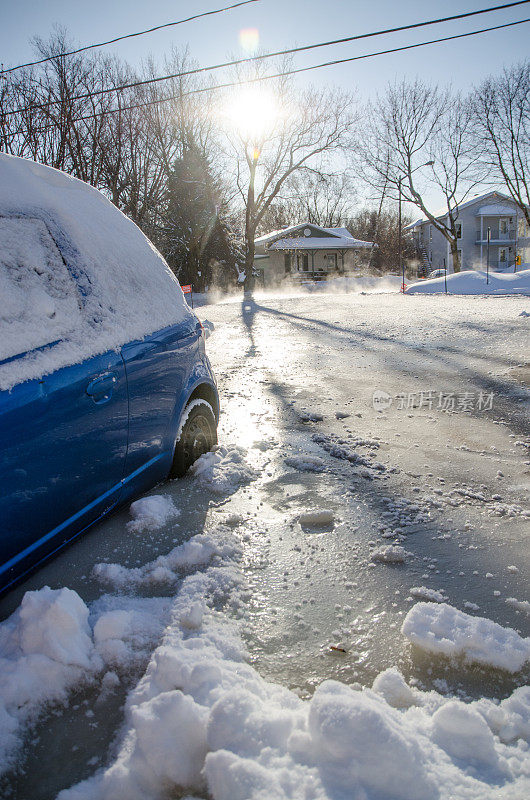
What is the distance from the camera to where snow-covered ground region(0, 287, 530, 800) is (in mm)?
1546

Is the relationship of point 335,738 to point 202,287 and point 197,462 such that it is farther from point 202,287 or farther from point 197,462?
point 202,287

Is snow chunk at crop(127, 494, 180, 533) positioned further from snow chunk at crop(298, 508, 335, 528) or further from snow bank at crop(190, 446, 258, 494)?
snow chunk at crop(298, 508, 335, 528)

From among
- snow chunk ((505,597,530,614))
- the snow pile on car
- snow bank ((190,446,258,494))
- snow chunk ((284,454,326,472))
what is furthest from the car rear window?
snow chunk ((505,597,530,614))

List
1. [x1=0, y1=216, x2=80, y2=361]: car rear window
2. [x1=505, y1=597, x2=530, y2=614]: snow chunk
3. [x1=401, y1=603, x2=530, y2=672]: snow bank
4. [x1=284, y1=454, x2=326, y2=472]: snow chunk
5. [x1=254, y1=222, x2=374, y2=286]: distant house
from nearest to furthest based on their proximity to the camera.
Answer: [x1=401, y1=603, x2=530, y2=672]: snow bank < [x1=0, y1=216, x2=80, y2=361]: car rear window < [x1=505, y1=597, x2=530, y2=614]: snow chunk < [x1=284, y1=454, x2=326, y2=472]: snow chunk < [x1=254, y1=222, x2=374, y2=286]: distant house

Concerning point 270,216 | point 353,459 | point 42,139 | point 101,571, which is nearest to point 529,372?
point 353,459

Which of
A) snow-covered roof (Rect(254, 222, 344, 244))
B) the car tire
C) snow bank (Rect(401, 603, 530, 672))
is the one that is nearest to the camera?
snow bank (Rect(401, 603, 530, 672))

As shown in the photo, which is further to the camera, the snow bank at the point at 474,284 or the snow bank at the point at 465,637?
the snow bank at the point at 474,284

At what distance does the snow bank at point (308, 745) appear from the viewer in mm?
1466

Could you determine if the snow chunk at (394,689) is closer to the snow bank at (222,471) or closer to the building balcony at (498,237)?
the snow bank at (222,471)

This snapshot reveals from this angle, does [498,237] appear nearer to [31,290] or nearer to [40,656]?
[31,290]

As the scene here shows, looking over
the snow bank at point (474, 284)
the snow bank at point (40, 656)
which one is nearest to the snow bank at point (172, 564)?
the snow bank at point (40, 656)

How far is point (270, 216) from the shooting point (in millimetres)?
69625

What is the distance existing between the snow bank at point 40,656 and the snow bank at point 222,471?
1629 millimetres

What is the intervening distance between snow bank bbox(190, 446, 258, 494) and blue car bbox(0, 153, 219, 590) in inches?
9.6
